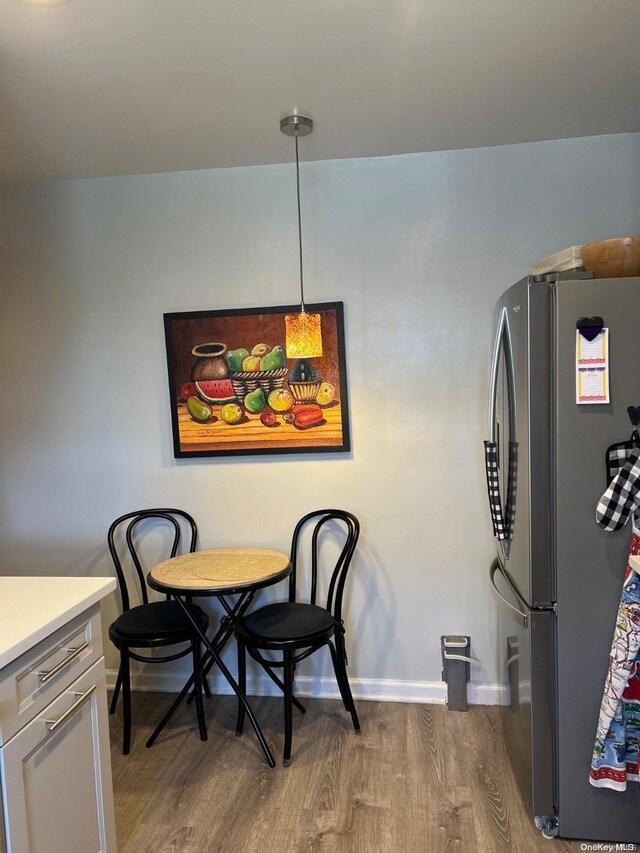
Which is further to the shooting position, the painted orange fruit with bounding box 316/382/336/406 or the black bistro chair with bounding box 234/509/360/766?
the painted orange fruit with bounding box 316/382/336/406

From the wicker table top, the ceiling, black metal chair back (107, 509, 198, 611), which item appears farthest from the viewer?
black metal chair back (107, 509, 198, 611)

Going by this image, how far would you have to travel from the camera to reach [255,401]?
274 cm

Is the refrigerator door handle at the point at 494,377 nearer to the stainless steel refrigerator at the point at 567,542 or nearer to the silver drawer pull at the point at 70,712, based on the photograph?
the stainless steel refrigerator at the point at 567,542

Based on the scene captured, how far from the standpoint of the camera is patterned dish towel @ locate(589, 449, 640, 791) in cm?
170

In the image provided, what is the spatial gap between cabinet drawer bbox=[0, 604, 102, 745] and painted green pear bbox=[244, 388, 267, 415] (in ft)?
4.22

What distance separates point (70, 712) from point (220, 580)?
0.84 m

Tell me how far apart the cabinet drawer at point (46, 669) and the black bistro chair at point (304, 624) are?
84cm

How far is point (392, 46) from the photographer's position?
1799 mm

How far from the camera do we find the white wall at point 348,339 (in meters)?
2.60

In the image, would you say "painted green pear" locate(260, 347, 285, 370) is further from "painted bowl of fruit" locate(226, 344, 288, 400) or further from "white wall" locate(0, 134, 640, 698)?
"white wall" locate(0, 134, 640, 698)

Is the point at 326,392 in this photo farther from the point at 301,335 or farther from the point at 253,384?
the point at 301,335

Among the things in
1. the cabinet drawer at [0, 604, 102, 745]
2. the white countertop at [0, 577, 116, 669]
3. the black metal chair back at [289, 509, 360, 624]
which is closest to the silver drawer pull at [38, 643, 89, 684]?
the cabinet drawer at [0, 604, 102, 745]

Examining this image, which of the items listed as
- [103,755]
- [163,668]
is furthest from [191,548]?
[103,755]

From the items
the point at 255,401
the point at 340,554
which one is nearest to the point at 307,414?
the point at 255,401
